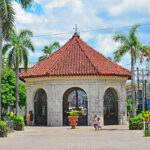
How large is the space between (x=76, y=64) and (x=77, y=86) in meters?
2.32

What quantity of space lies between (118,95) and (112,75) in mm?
2727

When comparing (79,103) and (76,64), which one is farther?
(79,103)

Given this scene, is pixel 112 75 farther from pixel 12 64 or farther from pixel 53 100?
pixel 12 64

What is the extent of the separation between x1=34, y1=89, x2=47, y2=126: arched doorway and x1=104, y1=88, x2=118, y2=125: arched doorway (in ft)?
20.8

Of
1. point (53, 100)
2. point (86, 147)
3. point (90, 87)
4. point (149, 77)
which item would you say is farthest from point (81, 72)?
point (149, 77)

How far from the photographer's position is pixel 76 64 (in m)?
34.2

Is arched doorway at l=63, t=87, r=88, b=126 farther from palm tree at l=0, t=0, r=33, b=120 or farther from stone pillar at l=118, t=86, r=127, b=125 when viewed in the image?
palm tree at l=0, t=0, r=33, b=120

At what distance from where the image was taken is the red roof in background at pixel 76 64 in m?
33.0

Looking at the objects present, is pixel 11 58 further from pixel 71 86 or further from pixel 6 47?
pixel 71 86

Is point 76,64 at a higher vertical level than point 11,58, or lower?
lower

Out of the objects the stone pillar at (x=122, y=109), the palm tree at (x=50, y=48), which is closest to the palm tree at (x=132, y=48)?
the stone pillar at (x=122, y=109)

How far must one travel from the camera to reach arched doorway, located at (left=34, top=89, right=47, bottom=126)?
3534 cm

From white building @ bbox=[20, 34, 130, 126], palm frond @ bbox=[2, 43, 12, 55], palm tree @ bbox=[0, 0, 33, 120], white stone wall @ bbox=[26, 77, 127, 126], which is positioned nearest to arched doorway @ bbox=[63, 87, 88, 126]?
white building @ bbox=[20, 34, 130, 126]

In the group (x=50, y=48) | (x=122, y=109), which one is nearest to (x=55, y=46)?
(x=50, y=48)
